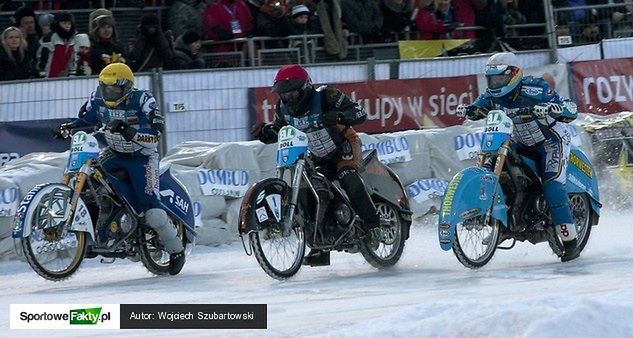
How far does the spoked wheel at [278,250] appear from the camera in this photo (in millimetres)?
11055

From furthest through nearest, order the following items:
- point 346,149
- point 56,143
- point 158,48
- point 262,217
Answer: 1. point 158,48
2. point 56,143
3. point 346,149
4. point 262,217

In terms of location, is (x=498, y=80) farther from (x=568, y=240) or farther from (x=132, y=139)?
(x=132, y=139)

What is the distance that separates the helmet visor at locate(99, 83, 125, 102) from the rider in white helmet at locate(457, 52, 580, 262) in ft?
9.89

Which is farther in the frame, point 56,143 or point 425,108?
point 425,108

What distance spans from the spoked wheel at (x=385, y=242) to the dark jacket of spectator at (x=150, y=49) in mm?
5547

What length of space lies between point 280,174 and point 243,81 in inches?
224

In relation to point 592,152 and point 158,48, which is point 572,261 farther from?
point 158,48

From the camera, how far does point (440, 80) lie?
18250 mm

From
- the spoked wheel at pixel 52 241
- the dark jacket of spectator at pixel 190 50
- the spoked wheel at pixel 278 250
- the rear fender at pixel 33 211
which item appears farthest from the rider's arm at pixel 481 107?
the dark jacket of spectator at pixel 190 50

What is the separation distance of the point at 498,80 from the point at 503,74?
0.24ft

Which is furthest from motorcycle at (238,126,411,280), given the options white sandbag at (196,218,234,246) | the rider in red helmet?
white sandbag at (196,218,234,246)

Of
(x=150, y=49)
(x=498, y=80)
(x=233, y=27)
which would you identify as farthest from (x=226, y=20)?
(x=498, y=80)

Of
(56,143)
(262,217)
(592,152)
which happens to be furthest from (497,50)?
(262,217)

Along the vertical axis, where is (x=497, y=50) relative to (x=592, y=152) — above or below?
above
